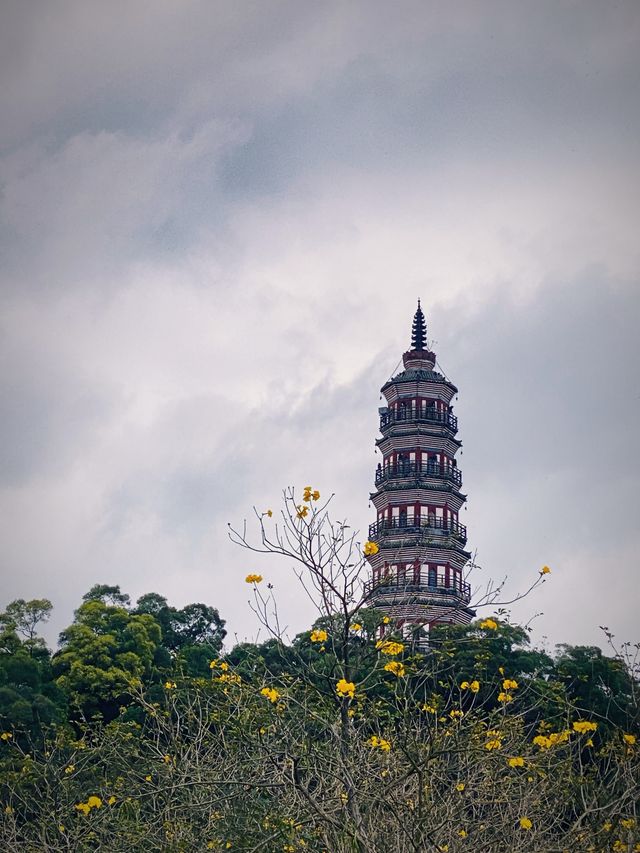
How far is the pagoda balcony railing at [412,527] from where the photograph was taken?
4736 cm

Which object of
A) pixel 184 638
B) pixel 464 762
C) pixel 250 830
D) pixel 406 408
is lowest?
pixel 250 830

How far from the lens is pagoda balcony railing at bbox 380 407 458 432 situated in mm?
50688

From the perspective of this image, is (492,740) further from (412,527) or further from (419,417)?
(419,417)

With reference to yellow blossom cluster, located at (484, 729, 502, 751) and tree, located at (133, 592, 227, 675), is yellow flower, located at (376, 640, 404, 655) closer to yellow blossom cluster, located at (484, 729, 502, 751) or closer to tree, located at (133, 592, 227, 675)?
yellow blossom cluster, located at (484, 729, 502, 751)

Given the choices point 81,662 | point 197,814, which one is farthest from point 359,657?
point 81,662

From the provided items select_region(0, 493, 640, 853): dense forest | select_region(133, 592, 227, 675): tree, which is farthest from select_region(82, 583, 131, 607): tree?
select_region(0, 493, 640, 853): dense forest

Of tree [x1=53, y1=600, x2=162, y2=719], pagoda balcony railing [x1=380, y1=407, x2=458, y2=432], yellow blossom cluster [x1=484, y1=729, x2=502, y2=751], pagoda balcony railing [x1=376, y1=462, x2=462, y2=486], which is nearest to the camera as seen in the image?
yellow blossom cluster [x1=484, y1=729, x2=502, y2=751]

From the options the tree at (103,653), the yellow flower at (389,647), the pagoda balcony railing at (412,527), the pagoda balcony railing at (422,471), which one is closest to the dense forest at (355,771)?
the yellow flower at (389,647)

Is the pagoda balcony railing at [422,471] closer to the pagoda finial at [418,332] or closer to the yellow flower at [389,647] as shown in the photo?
the pagoda finial at [418,332]

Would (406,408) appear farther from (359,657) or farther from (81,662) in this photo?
(359,657)

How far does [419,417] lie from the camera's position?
1998 inches

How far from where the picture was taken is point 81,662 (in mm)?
42594

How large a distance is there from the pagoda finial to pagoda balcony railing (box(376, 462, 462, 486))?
7083 mm

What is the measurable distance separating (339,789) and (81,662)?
34180 mm
